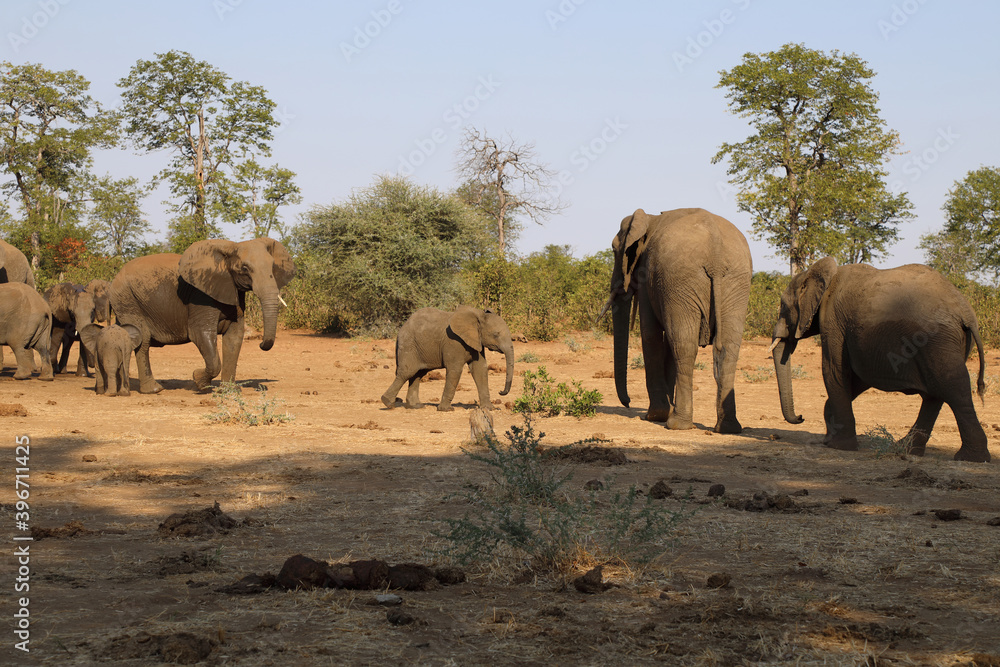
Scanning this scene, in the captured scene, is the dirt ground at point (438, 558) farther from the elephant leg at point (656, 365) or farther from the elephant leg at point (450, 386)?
the elephant leg at point (450, 386)

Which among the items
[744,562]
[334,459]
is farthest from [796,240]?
[744,562]

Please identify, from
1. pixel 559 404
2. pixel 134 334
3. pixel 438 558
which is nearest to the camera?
pixel 438 558

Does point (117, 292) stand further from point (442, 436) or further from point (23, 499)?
point (23, 499)

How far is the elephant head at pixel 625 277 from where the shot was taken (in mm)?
12031

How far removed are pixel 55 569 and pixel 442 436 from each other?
5729 mm

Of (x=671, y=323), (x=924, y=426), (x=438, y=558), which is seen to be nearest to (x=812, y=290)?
(x=671, y=323)

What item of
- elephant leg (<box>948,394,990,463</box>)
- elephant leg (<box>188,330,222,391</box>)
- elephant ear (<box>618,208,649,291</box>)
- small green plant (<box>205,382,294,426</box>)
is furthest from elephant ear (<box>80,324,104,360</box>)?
elephant leg (<box>948,394,990,463</box>)

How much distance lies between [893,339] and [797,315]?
1.56 meters

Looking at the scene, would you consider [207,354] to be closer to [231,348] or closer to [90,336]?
[231,348]

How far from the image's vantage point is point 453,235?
30688 millimetres

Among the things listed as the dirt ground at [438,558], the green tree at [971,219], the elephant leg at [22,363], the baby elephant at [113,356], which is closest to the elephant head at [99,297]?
the elephant leg at [22,363]

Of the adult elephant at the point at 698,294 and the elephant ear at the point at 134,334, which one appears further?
the elephant ear at the point at 134,334

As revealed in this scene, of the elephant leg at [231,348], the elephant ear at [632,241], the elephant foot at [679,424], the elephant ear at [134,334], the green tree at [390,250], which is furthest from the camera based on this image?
the green tree at [390,250]

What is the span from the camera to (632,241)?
470 inches
